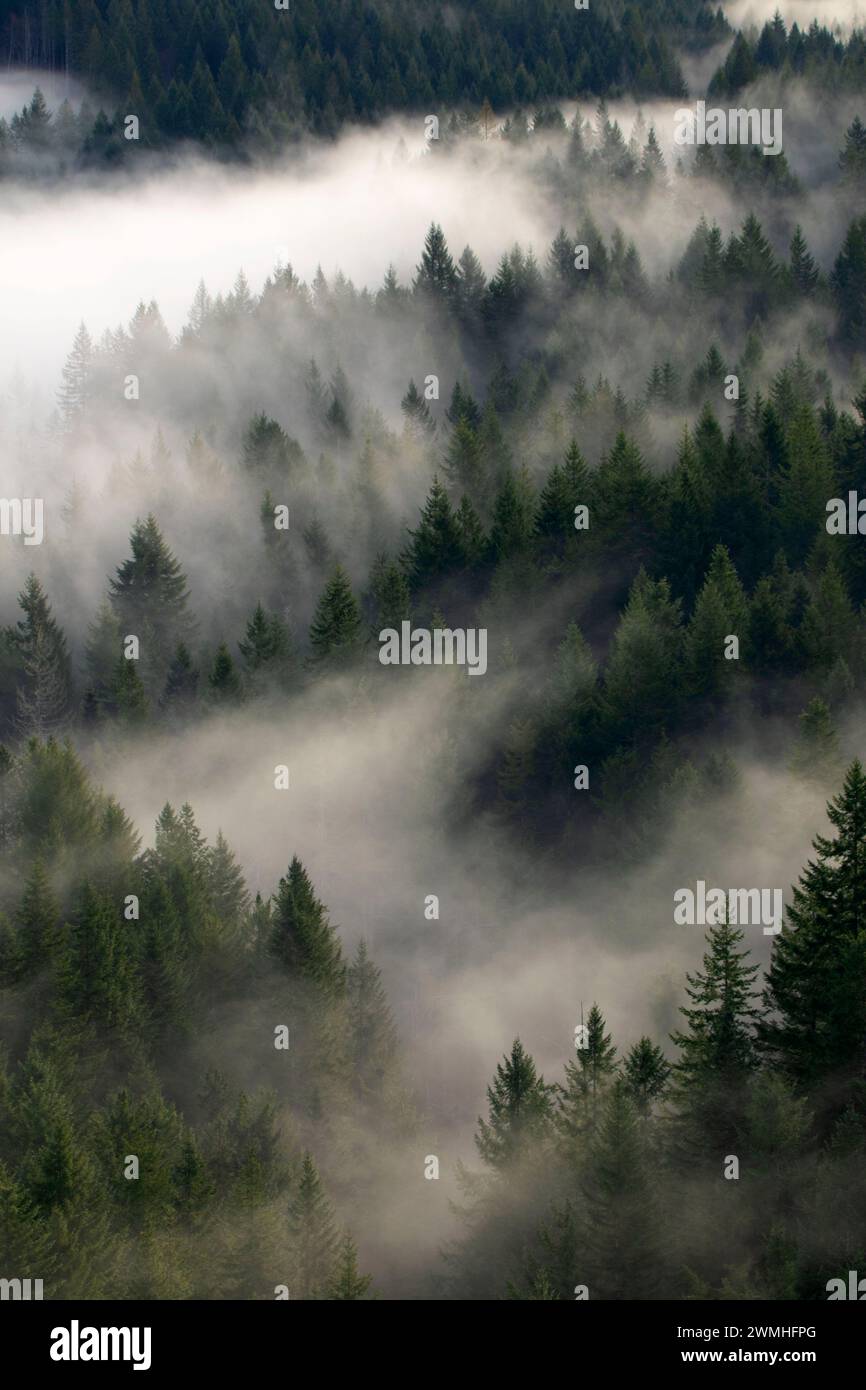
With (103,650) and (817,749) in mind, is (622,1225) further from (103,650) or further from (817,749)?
(103,650)

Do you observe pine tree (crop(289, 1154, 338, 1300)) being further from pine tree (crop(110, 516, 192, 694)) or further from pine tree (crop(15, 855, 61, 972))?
pine tree (crop(110, 516, 192, 694))

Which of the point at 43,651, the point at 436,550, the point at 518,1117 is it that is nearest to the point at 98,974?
the point at 518,1117

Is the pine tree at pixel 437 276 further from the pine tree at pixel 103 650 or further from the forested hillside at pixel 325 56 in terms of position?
the pine tree at pixel 103 650

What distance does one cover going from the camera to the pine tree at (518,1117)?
53.3 meters

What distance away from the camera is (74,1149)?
49.2m

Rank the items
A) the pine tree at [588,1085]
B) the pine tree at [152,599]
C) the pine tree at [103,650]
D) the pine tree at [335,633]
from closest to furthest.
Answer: the pine tree at [588,1085] → the pine tree at [335,633] → the pine tree at [103,650] → the pine tree at [152,599]

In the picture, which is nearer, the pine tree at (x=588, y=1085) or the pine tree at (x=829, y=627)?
the pine tree at (x=588, y=1085)

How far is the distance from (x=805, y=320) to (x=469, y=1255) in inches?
3461

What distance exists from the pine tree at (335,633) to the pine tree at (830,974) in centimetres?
4190

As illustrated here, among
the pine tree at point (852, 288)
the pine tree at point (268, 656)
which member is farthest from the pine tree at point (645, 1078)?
the pine tree at point (852, 288)

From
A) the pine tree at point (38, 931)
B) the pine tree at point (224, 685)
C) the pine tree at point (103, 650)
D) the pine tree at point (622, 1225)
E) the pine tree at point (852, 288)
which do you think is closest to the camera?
the pine tree at point (622, 1225)

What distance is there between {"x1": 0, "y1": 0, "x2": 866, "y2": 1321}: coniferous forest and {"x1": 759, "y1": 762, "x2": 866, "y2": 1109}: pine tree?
119mm

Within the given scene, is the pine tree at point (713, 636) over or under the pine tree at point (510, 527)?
under
